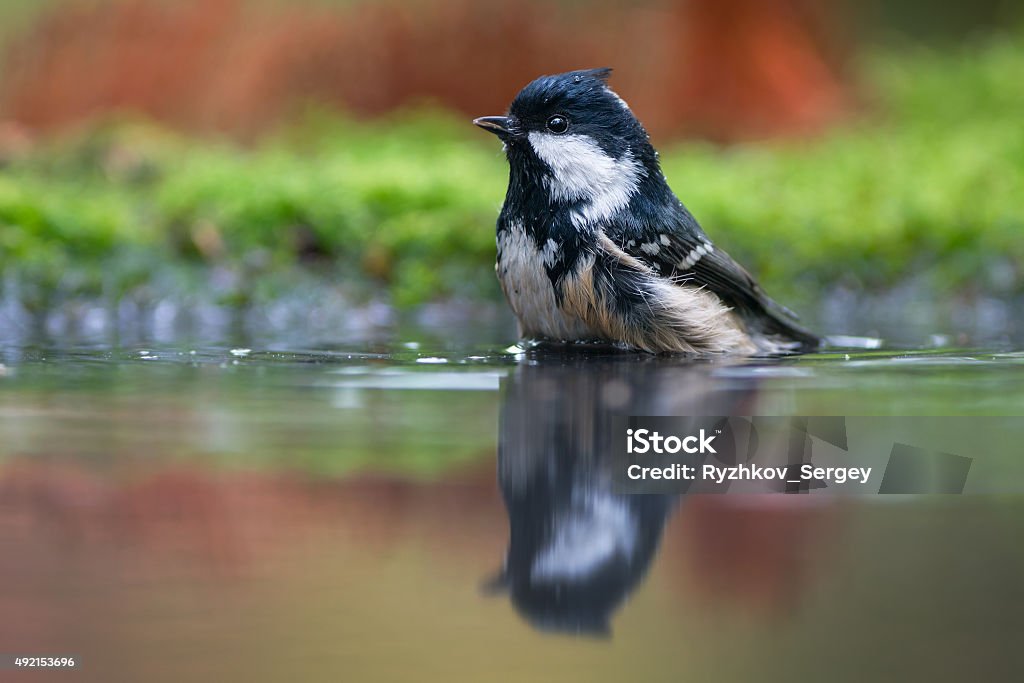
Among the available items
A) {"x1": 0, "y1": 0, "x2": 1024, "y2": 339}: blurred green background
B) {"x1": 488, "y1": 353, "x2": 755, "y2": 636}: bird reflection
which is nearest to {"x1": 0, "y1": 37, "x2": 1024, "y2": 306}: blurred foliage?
{"x1": 0, "y1": 0, "x2": 1024, "y2": 339}: blurred green background

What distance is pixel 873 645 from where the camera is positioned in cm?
186

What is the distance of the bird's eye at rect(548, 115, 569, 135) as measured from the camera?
4.42m

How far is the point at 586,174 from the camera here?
→ 172 inches

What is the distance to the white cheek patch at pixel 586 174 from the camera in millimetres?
4332

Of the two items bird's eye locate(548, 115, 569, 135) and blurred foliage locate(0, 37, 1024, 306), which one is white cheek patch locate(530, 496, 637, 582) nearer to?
bird's eye locate(548, 115, 569, 135)

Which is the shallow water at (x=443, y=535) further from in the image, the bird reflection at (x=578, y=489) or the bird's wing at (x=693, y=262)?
the bird's wing at (x=693, y=262)

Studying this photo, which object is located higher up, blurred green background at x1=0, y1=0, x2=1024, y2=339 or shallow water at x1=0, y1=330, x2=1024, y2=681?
blurred green background at x1=0, y1=0, x2=1024, y2=339

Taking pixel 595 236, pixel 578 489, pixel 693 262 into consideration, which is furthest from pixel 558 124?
pixel 578 489

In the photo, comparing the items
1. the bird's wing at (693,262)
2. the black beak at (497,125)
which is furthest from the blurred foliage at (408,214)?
the black beak at (497,125)

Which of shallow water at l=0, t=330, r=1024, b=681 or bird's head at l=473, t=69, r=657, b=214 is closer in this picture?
shallow water at l=0, t=330, r=1024, b=681

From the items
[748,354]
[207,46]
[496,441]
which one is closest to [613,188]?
[748,354]

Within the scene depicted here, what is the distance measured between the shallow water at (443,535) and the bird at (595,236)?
2.45ft

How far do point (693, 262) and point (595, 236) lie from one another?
488 millimetres

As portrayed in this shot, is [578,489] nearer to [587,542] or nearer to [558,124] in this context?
[587,542]
